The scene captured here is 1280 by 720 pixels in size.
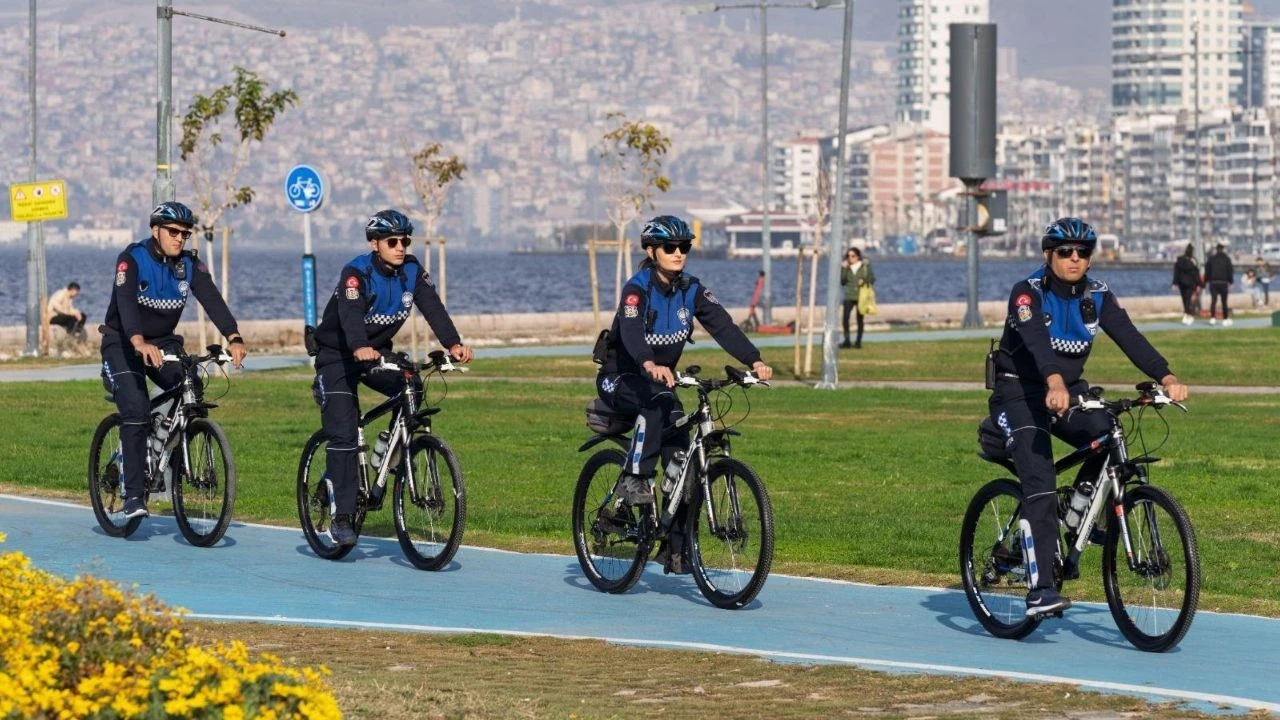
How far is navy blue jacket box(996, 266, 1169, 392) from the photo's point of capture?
9.70 metres

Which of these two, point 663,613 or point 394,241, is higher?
point 394,241

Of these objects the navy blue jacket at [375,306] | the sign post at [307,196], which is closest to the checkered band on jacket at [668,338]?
the navy blue jacket at [375,306]

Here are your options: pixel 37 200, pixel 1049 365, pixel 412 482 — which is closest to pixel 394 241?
pixel 412 482

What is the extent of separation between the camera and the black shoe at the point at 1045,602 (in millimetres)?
9883

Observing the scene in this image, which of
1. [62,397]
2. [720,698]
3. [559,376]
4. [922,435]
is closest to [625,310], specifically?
[720,698]

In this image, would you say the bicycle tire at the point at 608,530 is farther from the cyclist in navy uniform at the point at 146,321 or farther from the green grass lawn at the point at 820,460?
the cyclist in navy uniform at the point at 146,321

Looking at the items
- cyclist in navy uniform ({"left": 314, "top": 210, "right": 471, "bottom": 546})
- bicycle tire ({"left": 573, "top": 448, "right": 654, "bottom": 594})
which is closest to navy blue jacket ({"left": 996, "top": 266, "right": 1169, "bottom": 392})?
bicycle tire ({"left": 573, "top": 448, "right": 654, "bottom": 594})

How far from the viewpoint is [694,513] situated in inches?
436

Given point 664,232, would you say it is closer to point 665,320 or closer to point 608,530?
point 665,320

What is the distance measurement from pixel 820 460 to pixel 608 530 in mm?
7674

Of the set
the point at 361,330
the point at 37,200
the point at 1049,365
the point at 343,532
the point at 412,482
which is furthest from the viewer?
the point at 37,200

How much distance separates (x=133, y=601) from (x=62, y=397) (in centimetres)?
2029

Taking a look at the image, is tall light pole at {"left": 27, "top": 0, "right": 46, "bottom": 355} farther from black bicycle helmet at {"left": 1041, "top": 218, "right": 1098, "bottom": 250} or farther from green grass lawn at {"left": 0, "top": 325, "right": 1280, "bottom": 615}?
black bicycle helmet at {"left": 1041, "top": 218, "right": 1098, "bottom": 250}

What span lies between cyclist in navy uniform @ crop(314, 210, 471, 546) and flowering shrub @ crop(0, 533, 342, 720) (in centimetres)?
501
